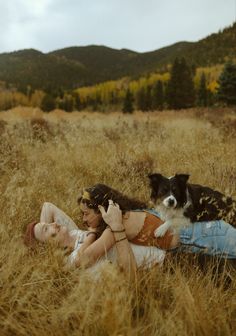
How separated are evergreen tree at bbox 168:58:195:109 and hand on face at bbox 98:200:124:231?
114ft

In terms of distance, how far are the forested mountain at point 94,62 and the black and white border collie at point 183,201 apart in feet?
223

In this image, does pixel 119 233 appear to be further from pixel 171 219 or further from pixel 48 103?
pixel 48 103

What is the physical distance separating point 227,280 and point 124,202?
1066mm

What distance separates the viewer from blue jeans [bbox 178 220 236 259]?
11.2 ft

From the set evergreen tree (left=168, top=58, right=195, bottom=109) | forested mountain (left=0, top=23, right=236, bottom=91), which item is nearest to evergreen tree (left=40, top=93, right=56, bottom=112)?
forested mountain (left=0, top=23, right=236, bottom=91)

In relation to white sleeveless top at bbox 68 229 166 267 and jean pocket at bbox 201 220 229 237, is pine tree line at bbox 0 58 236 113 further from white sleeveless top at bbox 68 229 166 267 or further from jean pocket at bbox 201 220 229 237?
white sleeveless top at bbox 68 229 166 267

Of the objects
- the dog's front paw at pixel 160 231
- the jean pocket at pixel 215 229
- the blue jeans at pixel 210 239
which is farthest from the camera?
the dog's front paw at pixel 160 231

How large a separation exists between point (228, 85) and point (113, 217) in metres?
25.8

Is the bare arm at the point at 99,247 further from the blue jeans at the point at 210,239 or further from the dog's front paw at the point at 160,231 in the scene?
the blue jeans at the point at 210,239

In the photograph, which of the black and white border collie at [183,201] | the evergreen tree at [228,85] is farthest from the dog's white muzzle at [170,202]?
A: the evergreen tree at [228,85]

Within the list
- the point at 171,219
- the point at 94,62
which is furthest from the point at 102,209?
the point at 94,62

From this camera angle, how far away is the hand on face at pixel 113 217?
341cm

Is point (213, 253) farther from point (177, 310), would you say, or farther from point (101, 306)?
point (101, 306)

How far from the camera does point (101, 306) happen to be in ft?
7.88
